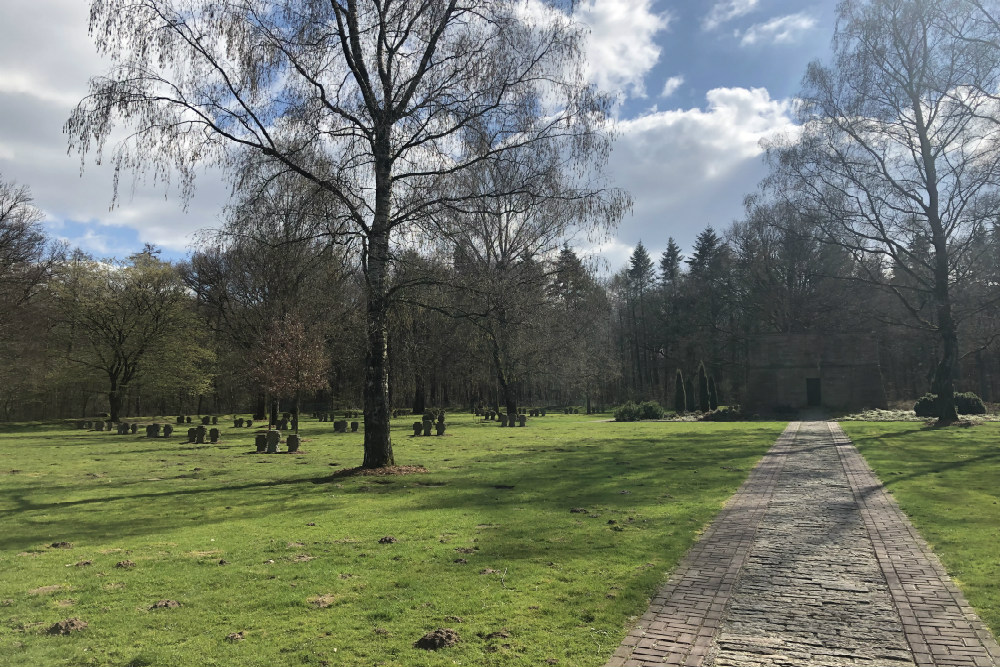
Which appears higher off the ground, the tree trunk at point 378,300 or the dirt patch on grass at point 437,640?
the tree trunk at point 378,300

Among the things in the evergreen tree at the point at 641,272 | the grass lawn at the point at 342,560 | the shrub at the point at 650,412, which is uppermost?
the evergreen tree at the point at 641,272

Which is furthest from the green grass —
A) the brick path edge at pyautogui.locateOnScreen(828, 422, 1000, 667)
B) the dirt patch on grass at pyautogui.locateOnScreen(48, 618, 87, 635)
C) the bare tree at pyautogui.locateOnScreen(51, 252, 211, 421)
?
the bare tree at pyautogui.locateOnScreen(51, 252, 211, 421)

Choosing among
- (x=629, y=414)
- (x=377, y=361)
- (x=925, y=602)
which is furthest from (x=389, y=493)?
(x=629, y=414)

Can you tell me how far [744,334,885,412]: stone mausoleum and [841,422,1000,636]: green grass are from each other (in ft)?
58.1

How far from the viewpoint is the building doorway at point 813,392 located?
4003cm

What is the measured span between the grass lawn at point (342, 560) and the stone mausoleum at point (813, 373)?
92.0 ft

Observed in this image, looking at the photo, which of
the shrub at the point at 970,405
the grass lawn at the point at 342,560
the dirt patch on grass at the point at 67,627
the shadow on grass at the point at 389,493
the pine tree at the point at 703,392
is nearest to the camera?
the grass lawn at the point at 342,560

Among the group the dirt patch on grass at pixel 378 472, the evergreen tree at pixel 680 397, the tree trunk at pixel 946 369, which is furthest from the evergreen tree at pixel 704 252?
the dirt patch on grass at pixel 378 472

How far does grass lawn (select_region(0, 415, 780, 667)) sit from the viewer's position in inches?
168

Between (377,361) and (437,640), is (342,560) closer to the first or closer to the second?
(437,640)

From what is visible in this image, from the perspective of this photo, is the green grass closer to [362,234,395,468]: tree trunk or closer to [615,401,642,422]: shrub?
[362,234,395,468]: tree trunk

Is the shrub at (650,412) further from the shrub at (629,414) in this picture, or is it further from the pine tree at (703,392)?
the pine tree at (703,392)

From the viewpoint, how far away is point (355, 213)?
497 inches

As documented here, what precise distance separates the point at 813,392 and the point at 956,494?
1302 inches
